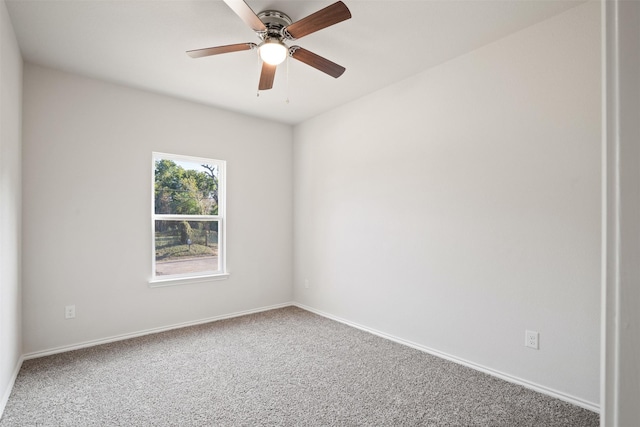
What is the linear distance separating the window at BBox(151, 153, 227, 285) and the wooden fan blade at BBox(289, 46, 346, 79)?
2010 mm

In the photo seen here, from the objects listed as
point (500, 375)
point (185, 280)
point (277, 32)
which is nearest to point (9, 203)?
point (185, 280)

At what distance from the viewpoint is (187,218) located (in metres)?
4.04

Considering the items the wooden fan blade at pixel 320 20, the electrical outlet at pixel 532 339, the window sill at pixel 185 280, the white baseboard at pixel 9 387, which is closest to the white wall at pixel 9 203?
the white baseboard at pixel 9 387

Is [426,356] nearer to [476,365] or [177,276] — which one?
[476,365]

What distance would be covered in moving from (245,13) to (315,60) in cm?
67

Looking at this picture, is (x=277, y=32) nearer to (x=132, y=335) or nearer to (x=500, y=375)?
(x=500, y=375)

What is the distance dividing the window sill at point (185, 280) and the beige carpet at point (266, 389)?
57 centimetres

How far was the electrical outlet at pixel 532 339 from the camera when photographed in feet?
8.13

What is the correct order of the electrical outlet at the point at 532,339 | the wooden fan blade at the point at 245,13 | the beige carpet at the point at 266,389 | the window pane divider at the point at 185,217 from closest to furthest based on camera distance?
1. the wooden fan blade at the point at 245,13
2. the beige carpet at the point at 266,389
3. the electrical outlet at the point at 532,339
4. the window pane divider at the point at 185,217

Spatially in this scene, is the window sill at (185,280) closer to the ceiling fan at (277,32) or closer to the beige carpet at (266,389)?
the beige carpet at (266,389)

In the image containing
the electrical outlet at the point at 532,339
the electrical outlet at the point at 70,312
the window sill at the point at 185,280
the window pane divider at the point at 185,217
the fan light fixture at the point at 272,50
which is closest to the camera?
the fan light fixture at the point at 272,50

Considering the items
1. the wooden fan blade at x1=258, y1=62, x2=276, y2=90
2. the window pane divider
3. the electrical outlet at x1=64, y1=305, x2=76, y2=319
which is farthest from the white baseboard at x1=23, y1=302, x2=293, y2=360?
the wooden fan blade at x1=258, y1=62, x2=276, y2=90
